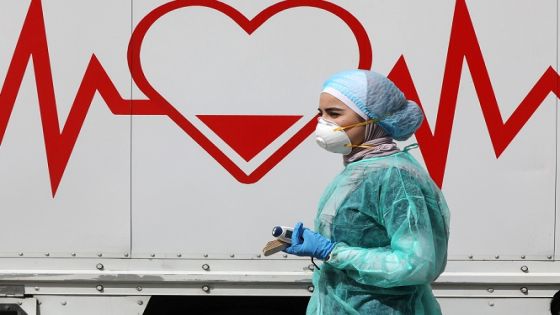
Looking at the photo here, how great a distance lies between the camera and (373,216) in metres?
2.35

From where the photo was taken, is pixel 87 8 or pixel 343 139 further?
pixel 87 8

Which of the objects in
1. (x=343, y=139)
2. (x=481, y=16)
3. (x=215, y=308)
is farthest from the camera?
(x=215, y=308)

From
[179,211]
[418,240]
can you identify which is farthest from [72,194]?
[418,240]

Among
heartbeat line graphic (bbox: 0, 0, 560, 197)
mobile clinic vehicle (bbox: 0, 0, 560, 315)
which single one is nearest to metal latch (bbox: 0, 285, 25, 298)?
mobile clinic vehicle (bbox: 0, 0, 560, 315)

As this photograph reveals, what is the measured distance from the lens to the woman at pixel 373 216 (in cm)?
228

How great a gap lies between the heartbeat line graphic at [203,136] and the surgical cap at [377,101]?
1.11 m

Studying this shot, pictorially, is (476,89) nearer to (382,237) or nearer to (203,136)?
(203,136)

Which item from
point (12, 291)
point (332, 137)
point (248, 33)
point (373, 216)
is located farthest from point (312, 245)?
point (12, 291)

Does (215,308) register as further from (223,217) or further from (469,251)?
(469,251)

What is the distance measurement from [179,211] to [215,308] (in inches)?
20.9

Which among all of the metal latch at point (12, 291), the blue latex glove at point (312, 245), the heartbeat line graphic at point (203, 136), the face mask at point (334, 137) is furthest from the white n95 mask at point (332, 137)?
the metal latch at point (12, 291)

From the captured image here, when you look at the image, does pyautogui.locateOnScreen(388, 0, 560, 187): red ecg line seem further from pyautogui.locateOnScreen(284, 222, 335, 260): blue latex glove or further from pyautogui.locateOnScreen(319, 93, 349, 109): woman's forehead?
pyautogui.locateOnScreen(284, 222, 335, 260): blue latex glove

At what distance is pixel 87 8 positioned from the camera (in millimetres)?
3545

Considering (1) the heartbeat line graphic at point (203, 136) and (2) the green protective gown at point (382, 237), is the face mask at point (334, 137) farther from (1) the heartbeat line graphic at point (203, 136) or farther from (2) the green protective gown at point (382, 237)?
(1) the heartbeat line graphic at point (203, 136)
